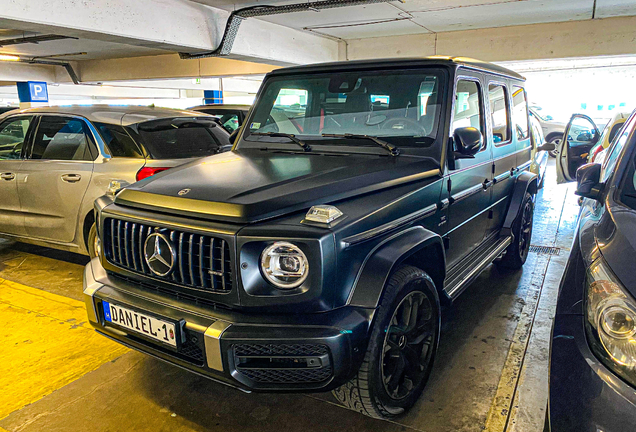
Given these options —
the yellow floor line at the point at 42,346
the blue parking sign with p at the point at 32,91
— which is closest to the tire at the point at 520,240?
the yellow floor line at the point at 42,346

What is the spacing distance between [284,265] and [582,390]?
1.12 metres

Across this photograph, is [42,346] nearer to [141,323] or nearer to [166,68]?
[141,323]

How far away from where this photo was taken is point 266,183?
7.48 feet

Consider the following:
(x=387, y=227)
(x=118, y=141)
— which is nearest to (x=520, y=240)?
(x=387, y=227)

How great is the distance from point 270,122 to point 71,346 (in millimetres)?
2025

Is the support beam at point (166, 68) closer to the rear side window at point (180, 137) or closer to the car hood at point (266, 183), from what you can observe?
the rear side window at point (180, 137)

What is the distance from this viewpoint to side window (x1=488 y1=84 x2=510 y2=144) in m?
3.56

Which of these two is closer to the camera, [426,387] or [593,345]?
[593,345]

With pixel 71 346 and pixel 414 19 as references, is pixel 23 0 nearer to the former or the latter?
pixel 71 346

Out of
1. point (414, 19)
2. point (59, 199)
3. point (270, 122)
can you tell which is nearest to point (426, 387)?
point (270, 122)

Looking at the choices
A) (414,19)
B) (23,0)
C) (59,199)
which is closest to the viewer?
(59,199)

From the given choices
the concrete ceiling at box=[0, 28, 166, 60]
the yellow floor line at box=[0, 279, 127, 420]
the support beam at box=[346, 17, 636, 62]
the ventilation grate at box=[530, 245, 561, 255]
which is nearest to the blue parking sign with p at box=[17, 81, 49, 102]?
the concrete ceiling at box=[0, 28, 166, 60]

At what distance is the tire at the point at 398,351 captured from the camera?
2062mm

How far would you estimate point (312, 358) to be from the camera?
72.7 inches
